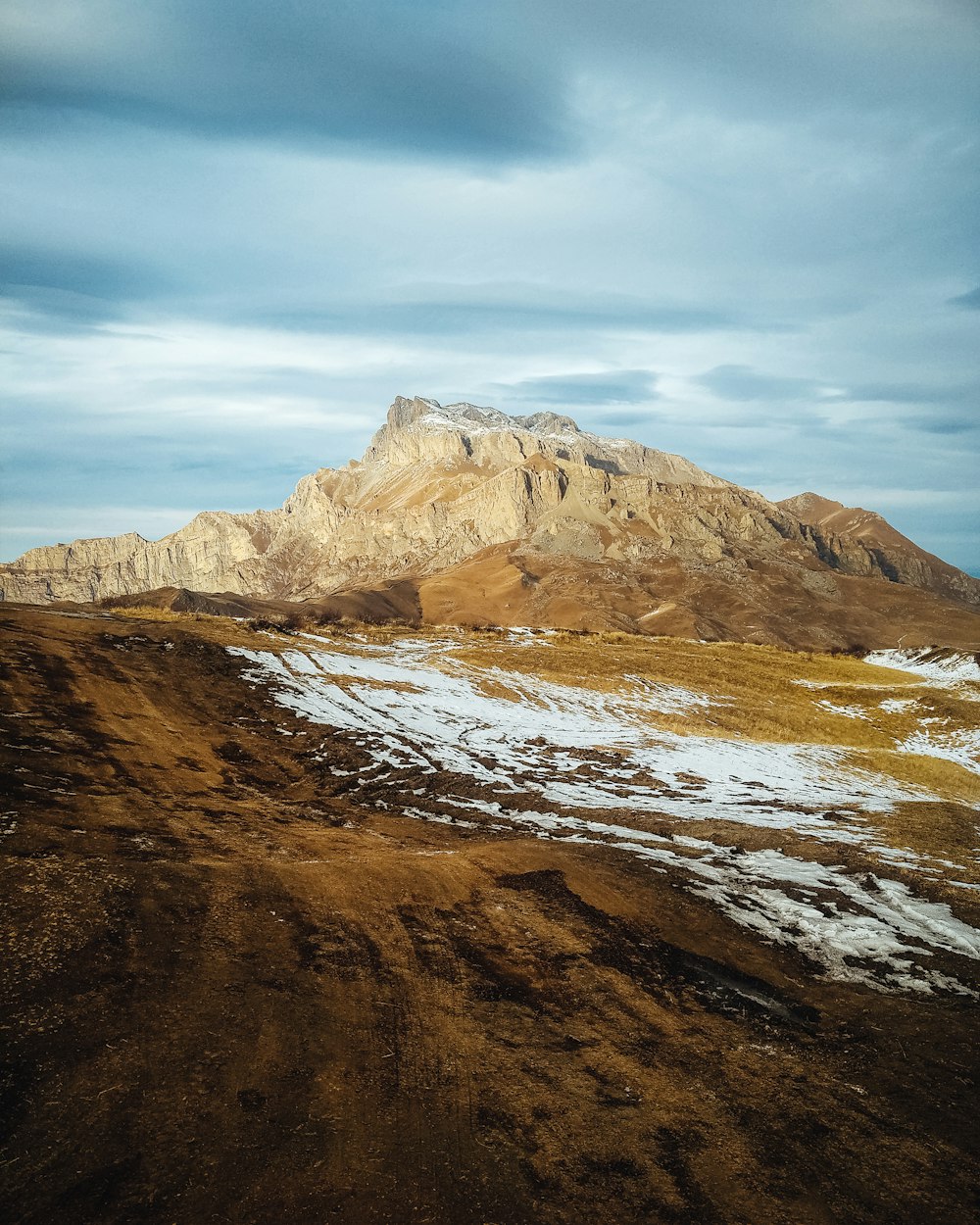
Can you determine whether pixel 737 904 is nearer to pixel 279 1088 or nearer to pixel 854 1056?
pixel 854 1056

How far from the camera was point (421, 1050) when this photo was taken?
5.91 metres

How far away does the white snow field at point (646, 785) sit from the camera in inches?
398

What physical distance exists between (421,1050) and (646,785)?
15.0m

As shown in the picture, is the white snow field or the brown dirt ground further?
the white snow field

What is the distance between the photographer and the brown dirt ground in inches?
174

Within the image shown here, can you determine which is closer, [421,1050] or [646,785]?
[421,1050]

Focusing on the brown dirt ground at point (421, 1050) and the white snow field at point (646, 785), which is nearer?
the brown dirt ground at point (421, 1050)

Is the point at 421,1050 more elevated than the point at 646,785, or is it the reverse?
the point at 421,1050

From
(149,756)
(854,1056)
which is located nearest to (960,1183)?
(854,1056)

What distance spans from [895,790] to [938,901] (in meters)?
13.4

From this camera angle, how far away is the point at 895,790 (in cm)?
2289

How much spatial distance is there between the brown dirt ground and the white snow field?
4.70 feet

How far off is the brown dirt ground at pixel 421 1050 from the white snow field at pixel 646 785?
1.43m

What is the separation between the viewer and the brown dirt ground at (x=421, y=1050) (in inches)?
174
